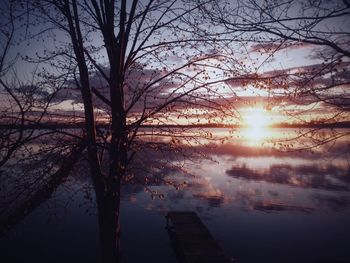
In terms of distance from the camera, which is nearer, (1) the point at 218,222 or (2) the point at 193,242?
(2) the point at 193,242

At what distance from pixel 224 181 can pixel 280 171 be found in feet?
46.4

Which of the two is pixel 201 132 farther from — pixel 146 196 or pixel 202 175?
pixel 202 175

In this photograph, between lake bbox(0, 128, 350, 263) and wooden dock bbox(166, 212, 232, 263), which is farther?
lake bbox(0, 128, 350, 263)

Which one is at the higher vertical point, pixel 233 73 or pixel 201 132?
pixel 233 73

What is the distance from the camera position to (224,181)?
42.7 meters

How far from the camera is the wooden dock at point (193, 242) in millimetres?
15742

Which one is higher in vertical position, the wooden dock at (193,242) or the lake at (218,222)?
the wooden dock at (193,242)

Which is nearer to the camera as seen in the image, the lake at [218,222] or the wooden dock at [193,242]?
the wooden dock at [193,242]

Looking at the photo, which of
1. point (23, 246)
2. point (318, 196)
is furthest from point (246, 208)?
point (23, 246)

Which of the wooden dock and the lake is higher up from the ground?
the wooden dock

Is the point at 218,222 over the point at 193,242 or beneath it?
beneath

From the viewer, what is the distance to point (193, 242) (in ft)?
59.4

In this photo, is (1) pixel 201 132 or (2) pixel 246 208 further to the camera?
(2) pixel 246 208

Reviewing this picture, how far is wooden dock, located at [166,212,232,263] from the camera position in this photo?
15.7m
